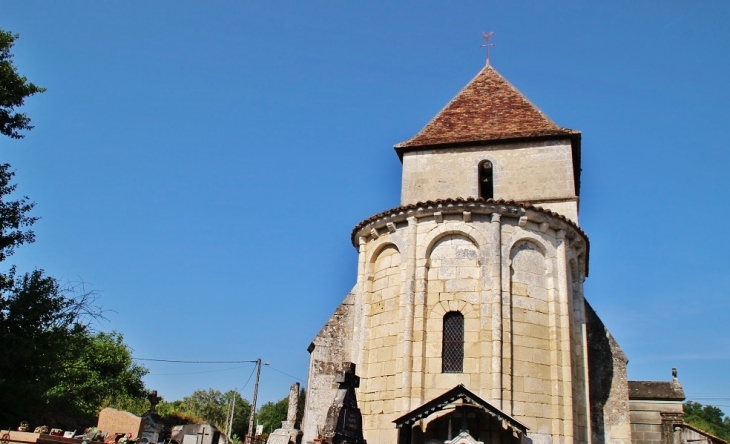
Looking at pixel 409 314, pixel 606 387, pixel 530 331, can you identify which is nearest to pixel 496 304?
pixel 530 331

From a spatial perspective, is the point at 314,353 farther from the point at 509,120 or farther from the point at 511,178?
the point at 509,120

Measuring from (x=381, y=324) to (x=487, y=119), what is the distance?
28.1 feet

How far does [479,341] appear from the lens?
41.5ft

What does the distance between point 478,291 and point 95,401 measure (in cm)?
2590

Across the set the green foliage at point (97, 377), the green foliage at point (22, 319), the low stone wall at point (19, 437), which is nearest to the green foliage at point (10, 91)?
the green foliage at point (22, 319)

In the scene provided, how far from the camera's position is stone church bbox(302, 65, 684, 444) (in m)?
12.2

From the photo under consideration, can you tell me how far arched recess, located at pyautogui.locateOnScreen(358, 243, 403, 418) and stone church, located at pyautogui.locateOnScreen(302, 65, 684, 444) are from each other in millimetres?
28

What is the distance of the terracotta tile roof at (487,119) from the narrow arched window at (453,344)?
23.1ft

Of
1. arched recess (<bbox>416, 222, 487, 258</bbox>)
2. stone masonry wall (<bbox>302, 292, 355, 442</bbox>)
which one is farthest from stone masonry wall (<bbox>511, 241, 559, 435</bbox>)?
stone masonry wall (<bbox>302, 292, 355, 442</bbox>)

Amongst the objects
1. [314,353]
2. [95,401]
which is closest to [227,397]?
[95,401]

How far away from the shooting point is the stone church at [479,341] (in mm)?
12172

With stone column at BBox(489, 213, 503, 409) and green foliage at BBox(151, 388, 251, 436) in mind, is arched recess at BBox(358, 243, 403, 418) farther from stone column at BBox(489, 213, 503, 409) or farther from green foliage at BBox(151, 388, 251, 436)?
green foliage at BBox(151, 388, 251, 436)

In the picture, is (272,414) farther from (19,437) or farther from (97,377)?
(19,437)

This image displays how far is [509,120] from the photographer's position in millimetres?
18875
